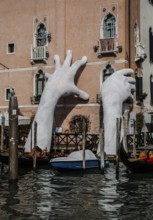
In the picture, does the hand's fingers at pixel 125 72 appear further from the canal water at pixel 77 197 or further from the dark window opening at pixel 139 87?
the canal water at pixel 77 197

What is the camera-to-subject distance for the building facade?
2548cm

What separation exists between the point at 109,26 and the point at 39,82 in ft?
16.3

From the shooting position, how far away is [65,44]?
26.6 m

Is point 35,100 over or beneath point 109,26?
beneath

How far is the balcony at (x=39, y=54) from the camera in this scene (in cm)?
2670

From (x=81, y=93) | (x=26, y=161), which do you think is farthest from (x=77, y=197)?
(x=81, y=93)

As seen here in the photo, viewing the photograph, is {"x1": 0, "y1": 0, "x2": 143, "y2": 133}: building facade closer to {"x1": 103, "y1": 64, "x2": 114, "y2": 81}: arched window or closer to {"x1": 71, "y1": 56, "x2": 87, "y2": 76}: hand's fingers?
{"x1": 103, "y1": 64, "x2": 114, "y2": 81}: arched window

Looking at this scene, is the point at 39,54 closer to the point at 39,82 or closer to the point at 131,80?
the point at 39,82

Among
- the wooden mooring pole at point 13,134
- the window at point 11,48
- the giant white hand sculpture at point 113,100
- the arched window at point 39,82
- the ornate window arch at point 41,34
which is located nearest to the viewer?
the wooden mooring pole at point 13,134

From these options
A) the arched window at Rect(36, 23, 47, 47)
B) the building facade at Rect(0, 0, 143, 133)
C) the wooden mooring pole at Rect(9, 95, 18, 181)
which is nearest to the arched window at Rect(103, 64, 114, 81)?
the building facade at Rect(0, 0, 143, 133)


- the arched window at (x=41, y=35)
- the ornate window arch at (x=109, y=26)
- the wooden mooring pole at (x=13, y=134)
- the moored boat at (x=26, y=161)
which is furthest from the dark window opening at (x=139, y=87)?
the wooden mooring pole at (x=13, y=134)

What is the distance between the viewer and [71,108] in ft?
85.7

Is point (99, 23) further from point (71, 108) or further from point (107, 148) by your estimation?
point (107, 148)

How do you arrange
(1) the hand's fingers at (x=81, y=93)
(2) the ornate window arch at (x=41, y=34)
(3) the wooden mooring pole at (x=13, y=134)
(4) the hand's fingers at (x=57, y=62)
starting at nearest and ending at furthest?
(3) the wooden mooring pole at (x=13, y=134)
(1) the hand's fingers at (x=81, y=93)
(4) the hand's fingers at (x=57, y=62)
(2) the ornate window arch at (x=41, y=34)
